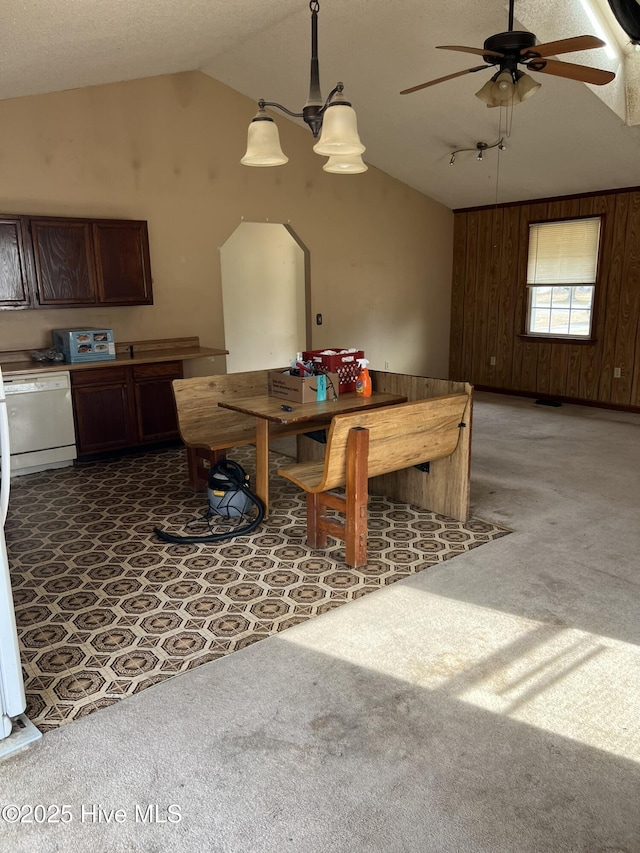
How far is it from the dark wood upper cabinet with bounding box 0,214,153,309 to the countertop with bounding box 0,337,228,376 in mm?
472

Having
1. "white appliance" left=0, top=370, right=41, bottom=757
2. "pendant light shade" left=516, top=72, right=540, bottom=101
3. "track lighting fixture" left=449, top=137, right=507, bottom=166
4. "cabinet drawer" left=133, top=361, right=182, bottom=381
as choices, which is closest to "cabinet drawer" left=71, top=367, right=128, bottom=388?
"cabinet drawer" left=133, top=361, right=182, bottom=381

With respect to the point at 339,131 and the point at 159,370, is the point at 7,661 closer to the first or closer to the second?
the point at 339,131

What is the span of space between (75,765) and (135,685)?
1.38ft

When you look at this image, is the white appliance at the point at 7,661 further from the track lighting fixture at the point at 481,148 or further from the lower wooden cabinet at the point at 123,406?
the track lighting fixture at the point at 481,148

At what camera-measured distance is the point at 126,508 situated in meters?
4.32

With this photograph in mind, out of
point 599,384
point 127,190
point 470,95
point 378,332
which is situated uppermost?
point 470,95

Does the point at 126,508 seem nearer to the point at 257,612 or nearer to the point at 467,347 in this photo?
the point at 257,612

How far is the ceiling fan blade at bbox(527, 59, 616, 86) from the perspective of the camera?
3621mm

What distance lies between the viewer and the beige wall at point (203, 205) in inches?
213

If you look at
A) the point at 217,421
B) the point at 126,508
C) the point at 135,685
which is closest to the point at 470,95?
the point at 217,421

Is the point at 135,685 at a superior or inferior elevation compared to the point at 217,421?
inferior

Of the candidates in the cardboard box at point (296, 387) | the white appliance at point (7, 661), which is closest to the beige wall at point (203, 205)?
the cardboard box at point (296, 387)

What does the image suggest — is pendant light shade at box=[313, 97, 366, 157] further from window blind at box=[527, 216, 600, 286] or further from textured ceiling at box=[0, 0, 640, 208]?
window blind at box=[527, 216, 600, 286]

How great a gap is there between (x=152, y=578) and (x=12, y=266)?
9.88 ft
